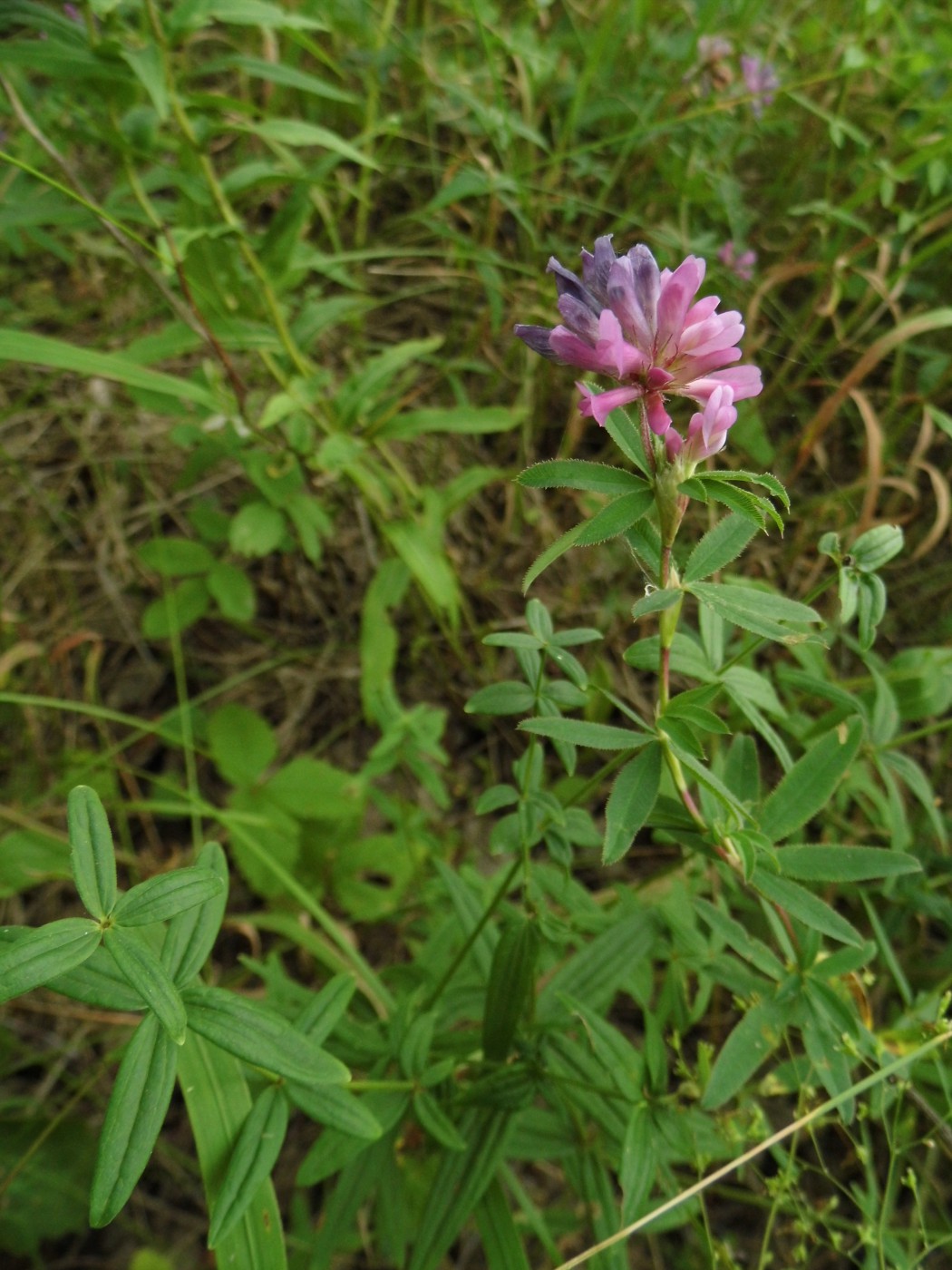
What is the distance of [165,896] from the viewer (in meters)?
1.00

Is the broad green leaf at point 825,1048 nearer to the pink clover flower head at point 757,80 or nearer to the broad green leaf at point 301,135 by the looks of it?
the broad green leaf at point 301,135

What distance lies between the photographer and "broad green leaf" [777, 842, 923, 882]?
122 cm

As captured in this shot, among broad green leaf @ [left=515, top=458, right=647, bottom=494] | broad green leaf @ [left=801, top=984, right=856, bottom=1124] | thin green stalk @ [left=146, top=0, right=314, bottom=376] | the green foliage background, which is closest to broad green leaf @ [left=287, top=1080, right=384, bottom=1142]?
the green foliage background

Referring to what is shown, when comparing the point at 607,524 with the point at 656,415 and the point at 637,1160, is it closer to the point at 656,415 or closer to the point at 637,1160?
the point at 656,415

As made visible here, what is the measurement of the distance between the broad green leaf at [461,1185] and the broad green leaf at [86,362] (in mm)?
1501

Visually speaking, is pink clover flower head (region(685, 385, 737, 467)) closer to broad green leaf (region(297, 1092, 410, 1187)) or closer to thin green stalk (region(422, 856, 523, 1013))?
thin green stalk (region(422, 856, 523, 1013))

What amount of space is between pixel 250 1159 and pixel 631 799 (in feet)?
2.20

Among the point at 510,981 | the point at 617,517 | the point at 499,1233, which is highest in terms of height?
the point at 617,517

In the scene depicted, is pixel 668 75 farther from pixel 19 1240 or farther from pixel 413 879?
pixel 19 1240

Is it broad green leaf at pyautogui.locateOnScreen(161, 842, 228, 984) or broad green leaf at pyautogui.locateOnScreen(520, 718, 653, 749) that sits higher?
broad green leaf at pyautogui.locateOnScreen(520, 718, 653, 749)

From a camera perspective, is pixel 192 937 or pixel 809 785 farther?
pixel 809 785

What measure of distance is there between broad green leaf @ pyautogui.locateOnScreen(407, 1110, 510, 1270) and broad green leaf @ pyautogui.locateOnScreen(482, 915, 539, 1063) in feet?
0.53

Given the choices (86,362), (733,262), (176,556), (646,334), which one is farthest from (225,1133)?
(733,262)

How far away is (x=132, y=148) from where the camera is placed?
1783mm
